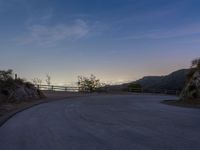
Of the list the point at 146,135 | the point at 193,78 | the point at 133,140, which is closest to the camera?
the point at 133,140

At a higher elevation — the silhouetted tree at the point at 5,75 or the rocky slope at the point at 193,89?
the silhouetted tree at the point at 5,75

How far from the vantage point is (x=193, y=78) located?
26766 mm

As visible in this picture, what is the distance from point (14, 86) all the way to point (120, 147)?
21900 millimetres

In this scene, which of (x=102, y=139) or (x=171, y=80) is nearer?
(x=102, y=139)

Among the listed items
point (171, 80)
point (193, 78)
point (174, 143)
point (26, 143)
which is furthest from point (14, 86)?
point (171, 80)

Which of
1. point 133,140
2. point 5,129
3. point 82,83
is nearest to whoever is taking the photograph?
point 133,140

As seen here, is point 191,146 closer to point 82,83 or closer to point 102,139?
point 102,139

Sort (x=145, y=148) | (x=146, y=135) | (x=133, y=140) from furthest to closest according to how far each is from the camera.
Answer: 1. (x=146, y=135)
2. (x=133, y=140)
3. (x=145, y=148)

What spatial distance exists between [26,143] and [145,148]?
320 centimetres

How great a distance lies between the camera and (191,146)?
6930 millimetres

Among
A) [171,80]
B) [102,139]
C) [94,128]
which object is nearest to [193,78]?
[94,128]

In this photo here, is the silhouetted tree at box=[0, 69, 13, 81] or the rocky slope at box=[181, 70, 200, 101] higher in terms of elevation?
the silhouetted tree at box=[0, 69, 13, 81]

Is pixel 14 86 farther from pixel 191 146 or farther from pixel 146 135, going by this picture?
pixel 191 146

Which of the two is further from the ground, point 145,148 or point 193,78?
point 193,78
